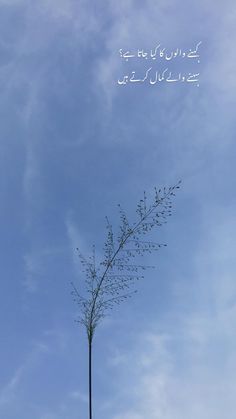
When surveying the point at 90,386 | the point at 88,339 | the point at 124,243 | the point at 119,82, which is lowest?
the point at 90,386

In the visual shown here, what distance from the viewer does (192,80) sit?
45094 mm

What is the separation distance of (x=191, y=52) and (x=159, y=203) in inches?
926

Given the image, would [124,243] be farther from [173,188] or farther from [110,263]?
[173,188]

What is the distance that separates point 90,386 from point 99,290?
4164mm

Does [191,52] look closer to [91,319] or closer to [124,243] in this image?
[124,243]

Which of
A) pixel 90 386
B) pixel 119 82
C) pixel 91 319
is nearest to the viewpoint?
pixel 90 386

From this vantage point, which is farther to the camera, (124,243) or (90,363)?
(124,243)

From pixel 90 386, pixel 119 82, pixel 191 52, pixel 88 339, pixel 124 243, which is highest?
pixel 191 52

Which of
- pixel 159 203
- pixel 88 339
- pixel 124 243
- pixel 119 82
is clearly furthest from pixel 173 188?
pixel 119 82

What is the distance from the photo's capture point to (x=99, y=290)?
2594cm

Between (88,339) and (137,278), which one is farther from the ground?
(137,278)

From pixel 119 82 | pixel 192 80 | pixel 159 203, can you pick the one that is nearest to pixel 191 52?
pixel 192 80

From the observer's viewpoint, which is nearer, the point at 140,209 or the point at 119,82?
the point at 140,209

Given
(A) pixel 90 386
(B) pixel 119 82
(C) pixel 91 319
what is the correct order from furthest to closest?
(B) pixel 119 82
(C) pixel 91 319
(A) pixel 90 386
